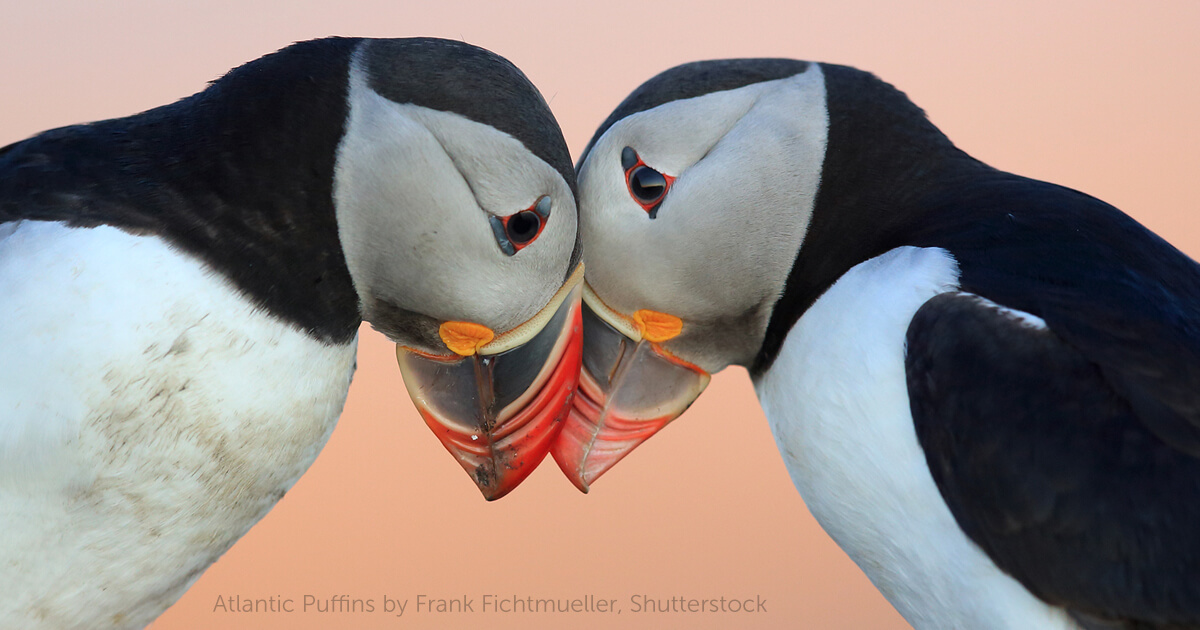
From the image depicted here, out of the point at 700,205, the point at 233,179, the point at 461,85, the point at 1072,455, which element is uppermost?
the point at 461,85

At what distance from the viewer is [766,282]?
266 centimetres

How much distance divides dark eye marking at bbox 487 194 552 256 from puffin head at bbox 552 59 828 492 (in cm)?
37

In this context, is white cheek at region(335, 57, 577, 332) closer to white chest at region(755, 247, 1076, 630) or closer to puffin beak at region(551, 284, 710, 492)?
puffin beak at region(551, 284, 710, 492)

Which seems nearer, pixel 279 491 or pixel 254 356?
pixel 254 356

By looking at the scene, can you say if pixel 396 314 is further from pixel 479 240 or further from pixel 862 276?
pixel 862 276

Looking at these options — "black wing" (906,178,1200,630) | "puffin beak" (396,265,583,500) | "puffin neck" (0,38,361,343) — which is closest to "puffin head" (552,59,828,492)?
"puffin beak" (396,265,583,500)

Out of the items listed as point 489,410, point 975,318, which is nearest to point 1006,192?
point 975,318

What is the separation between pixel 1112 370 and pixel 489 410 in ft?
4.77

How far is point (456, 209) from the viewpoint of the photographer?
2289 millimetres

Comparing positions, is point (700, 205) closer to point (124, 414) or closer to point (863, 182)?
point (863, 182)

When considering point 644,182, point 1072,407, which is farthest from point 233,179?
point 1072,407

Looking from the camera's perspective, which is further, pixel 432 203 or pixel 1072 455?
pixel 432 203

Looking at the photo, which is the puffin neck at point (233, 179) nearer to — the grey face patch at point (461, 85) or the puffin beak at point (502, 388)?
the grey face patch at point (461, 85)

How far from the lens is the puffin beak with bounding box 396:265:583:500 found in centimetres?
256
